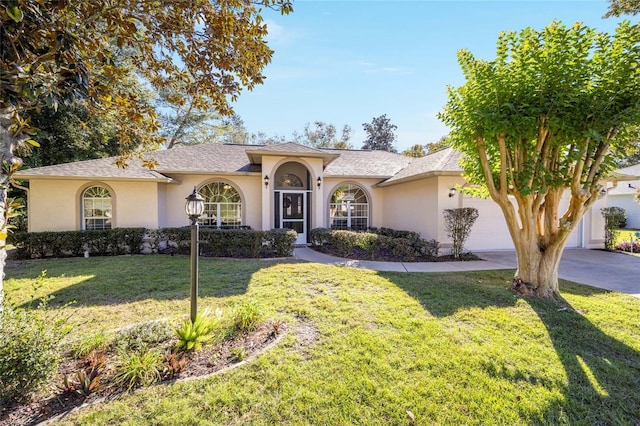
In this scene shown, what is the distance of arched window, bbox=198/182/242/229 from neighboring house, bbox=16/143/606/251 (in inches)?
1.9

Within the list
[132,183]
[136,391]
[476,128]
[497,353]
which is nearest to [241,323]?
[136,391]

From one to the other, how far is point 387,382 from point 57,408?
134 inches

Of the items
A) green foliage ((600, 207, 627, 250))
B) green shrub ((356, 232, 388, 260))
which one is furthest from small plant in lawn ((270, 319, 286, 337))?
green foliage ((600, 207, 627, 250))

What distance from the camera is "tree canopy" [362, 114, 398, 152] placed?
39562mm

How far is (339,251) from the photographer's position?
10.8 metres

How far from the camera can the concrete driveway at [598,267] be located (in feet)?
23.3

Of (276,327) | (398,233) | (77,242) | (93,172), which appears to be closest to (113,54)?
(276,327)

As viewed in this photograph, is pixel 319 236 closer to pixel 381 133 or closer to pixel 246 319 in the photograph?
pixel 246 319

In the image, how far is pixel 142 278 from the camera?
7359 mm

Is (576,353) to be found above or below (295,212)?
below

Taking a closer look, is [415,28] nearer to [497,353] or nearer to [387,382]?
[497,353]

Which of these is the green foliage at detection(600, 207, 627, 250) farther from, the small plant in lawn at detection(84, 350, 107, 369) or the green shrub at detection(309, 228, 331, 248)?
the small plant in lawn at detection(84, 350, 107, 369)

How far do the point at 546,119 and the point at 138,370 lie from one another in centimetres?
778

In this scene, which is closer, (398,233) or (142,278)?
(142,278)
